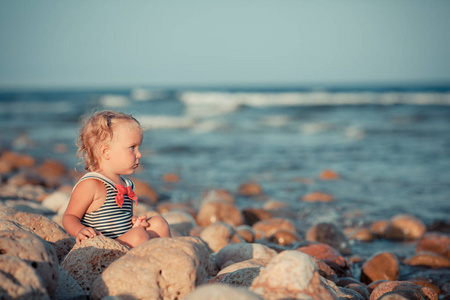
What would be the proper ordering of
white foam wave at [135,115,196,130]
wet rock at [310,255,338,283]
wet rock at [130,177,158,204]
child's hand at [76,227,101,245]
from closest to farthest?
child's hand at [76,227,101,245] < wet rock at [310,255,338,283] < wet rock at [130,177,158,204] < white foam wave at [135,115,196,130]

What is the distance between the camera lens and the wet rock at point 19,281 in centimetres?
184

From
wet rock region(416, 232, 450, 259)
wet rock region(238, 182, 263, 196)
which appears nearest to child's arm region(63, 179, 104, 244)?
wet rock region(416, 232, 450, 259)

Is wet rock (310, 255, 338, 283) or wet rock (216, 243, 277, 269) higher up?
wet rock (216, 243, 277, 269)

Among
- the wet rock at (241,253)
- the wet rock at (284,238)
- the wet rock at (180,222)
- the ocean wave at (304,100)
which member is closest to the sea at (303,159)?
the wet rock at (284,238)

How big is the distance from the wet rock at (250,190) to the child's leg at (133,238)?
16.6 feet

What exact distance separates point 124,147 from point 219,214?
9.47 ft

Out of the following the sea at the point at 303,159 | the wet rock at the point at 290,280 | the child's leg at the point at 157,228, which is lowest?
the sea at the point at 303,159

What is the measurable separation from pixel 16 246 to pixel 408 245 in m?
4.78

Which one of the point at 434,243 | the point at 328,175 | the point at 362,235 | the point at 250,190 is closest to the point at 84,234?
the point at 362,235

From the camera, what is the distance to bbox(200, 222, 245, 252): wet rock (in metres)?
4.33

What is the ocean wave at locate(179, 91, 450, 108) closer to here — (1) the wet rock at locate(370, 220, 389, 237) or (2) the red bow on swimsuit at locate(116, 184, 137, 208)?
(1) the wet rock at locate(370, 220, 389, 237)

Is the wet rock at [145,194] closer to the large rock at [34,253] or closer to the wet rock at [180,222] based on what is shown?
the wet rock at [180,222]

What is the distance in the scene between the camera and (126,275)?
2.21m

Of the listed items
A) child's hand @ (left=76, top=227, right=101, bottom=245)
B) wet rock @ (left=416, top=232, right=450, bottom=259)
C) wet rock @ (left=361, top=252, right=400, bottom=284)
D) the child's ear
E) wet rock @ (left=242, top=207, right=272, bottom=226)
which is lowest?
wet rock @ (left=242, top=207, right=272, bottom=226)
